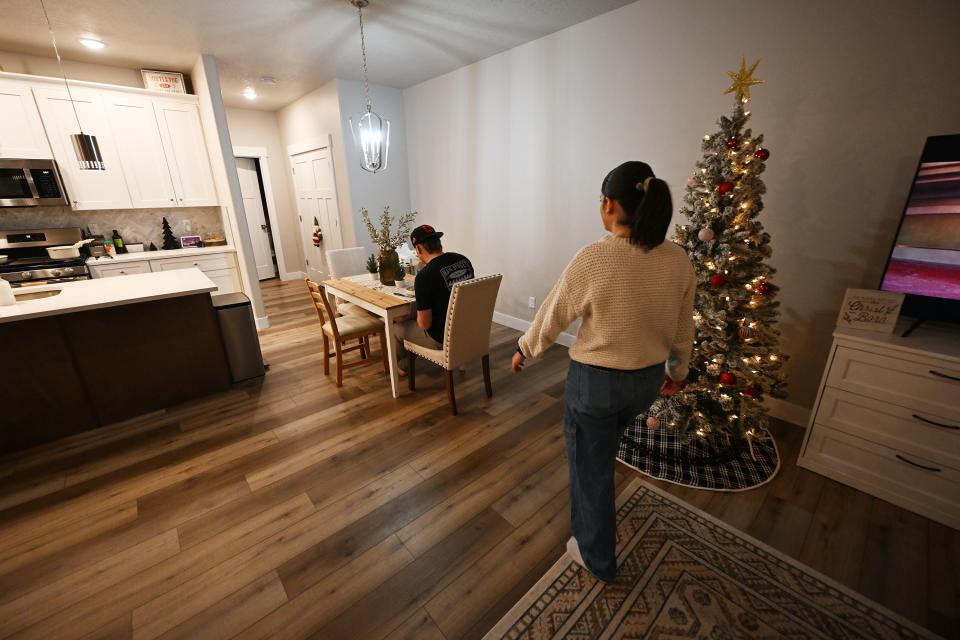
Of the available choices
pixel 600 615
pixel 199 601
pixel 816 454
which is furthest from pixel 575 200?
pixel 199 601

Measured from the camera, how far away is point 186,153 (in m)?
4.17

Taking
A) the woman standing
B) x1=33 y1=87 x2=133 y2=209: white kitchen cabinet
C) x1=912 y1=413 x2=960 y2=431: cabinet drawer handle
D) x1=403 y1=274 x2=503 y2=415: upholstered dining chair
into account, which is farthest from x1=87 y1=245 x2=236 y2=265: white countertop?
x1=912 y1=413 x2=960 y2=431: cabinet drawer handle

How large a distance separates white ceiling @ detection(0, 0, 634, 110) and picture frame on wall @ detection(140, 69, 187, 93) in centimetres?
7

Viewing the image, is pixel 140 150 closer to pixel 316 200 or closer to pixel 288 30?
pixel 316 200

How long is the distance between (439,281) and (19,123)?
13.8ft

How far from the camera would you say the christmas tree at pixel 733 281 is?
6.13ft

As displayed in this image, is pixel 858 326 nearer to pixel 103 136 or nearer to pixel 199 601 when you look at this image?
pixel 199 601

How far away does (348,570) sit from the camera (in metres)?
1.61

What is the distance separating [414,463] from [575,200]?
257cm

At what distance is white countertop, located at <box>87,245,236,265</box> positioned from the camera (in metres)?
3.80

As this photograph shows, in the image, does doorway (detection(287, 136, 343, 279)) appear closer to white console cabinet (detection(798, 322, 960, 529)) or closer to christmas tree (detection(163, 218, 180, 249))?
christmas tree (detection(163, 218, 180, 249))

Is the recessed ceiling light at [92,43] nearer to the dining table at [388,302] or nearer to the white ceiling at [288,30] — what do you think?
the white ceiling at [288,30]

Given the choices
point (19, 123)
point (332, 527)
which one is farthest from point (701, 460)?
point (19, 123)

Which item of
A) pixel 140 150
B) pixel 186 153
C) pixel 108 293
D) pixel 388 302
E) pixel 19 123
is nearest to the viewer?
pixel 108 293
